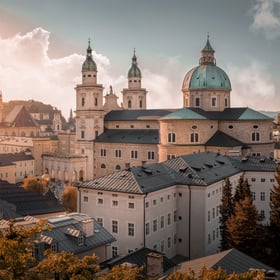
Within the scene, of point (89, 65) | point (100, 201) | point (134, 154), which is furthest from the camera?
point (89, 65)

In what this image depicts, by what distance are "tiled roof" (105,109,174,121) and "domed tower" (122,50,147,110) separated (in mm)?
8655

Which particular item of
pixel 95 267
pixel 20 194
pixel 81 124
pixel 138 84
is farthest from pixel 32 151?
pixel 95 267

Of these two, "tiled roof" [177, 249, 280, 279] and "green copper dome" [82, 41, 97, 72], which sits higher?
"green copper dome" [82, 41, 97, 72]

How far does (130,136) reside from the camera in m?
70.6

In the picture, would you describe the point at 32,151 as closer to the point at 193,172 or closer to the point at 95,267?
the point at 193,172

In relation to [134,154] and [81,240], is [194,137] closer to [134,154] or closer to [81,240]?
[134,154]

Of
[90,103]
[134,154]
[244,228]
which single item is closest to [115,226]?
[244,228]

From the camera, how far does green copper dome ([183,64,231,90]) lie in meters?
66.2

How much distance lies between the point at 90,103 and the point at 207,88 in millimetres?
19976

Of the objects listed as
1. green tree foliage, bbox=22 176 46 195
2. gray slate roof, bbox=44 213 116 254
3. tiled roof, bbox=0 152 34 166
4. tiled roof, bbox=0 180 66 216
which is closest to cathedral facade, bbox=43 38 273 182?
tiled roof, bbox=0 152 34 166

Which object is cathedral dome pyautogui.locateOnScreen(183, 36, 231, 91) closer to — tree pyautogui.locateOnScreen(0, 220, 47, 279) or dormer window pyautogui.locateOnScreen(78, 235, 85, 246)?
dormer window pyautogui.locateOnScreen(78, 235, 85, 246)

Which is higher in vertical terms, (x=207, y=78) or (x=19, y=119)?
(x=207, y=78)

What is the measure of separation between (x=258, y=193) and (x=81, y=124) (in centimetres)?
3965

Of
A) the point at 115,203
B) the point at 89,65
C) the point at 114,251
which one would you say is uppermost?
the point at 89,65
